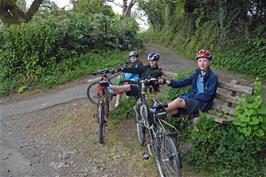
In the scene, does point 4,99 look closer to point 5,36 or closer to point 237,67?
point 5,36

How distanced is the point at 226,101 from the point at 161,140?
4.56 ft

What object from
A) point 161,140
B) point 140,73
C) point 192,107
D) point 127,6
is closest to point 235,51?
point 140,73

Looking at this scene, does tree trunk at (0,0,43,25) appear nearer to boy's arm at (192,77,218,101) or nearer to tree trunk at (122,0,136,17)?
boy's arm at (192,77,218,101)

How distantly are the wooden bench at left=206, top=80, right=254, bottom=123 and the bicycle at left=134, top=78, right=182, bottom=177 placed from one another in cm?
78

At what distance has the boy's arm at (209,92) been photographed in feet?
18.4

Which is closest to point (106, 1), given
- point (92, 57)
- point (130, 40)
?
point (130, 40)

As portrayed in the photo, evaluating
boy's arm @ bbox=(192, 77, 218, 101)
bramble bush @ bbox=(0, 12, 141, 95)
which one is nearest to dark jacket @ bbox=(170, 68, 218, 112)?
boy's arm @ bbox=(192, 77, 218, 101)

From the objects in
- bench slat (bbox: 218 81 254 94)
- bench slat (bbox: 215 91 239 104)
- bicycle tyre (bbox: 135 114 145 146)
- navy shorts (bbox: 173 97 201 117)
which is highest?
bench slat (bbox: 218 81 254 94)

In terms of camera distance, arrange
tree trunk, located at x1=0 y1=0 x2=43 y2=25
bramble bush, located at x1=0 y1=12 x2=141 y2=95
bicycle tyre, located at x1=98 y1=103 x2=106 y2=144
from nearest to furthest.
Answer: bicycle tyre, located at x1=98 y1=103 x2=106 y2=144 < bramble bush, located at x1=0 y1=12 x2=141 y2=95 < tree trunk, located at x1=0 y1=0 x2=43 y2=25

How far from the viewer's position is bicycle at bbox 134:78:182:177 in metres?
4.54

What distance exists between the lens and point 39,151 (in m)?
7.05

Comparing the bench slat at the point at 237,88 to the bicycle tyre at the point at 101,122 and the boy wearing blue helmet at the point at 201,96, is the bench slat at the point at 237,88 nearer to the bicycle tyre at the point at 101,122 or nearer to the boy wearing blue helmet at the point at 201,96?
the boy wearing blue helmet at the point at 201,96

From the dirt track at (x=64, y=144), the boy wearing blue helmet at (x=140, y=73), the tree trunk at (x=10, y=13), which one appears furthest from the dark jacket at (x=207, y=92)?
the tree trunk at (x=10, y=13)

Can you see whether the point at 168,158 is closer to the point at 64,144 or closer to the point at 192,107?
the point at 192,107
